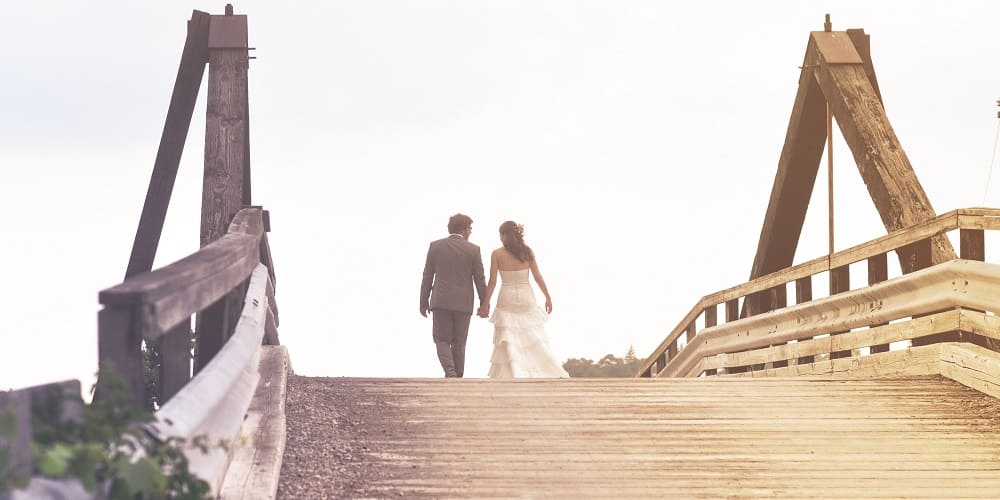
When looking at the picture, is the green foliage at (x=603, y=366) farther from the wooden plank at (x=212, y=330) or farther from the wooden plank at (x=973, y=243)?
the wooden plank at (x=212, y=330)

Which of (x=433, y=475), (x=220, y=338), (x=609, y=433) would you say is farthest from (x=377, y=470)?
(x=609, y=433)

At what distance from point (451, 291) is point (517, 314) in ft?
4.59

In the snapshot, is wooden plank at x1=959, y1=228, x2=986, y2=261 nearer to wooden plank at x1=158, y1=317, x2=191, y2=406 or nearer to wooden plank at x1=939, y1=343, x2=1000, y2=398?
wooden plank at x1=939, y1=343, x2=1000, y2=398

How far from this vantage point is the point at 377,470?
653cm

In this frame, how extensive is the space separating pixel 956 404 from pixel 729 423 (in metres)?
1.71

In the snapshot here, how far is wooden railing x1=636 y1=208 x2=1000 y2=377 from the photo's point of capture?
9281 millimetres

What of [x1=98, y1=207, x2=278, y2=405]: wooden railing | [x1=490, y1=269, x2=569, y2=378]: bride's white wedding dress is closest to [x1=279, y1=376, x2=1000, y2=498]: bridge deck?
[x1=98, y1=207, x2=278, y2=405]: wooden railing

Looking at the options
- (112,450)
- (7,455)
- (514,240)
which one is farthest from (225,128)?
(7,455)

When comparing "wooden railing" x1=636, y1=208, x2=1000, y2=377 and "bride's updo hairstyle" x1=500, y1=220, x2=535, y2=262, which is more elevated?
"bride's updo hairstyle" x1=500, y1=220, x2=535, y2=262

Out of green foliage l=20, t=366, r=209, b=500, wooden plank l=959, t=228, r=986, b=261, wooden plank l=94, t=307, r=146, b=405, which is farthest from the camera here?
wooden plank l=959, t=228, r=986, b=261

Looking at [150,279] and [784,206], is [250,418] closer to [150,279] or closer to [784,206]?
[150,279]

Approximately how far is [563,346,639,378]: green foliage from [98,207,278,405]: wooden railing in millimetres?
30964

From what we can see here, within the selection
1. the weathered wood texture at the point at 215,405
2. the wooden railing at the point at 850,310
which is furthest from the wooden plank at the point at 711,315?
the weathered wood texture at the point at 215,405

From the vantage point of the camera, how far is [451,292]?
1381 centimetres
